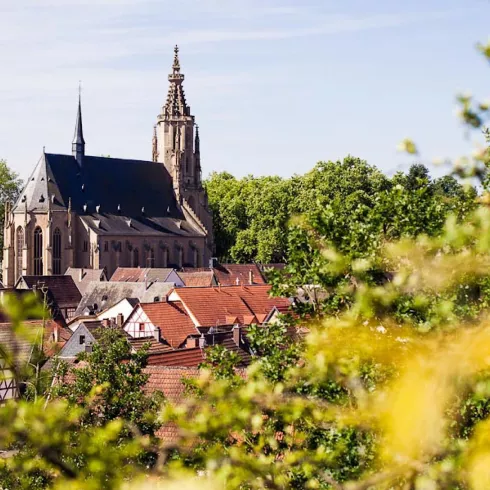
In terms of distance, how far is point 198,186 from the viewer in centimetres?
10094

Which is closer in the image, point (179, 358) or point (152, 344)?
point (179, 358)

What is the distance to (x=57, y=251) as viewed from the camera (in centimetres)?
8775

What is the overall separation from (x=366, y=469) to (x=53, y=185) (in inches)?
3326

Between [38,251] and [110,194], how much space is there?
9863 millimetres

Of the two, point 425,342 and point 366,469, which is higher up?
point 425,342

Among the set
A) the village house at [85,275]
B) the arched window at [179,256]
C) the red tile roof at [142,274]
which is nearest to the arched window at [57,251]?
the village house at [85,275]

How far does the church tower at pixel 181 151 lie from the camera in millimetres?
100125

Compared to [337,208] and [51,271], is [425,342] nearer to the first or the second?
[337,208]

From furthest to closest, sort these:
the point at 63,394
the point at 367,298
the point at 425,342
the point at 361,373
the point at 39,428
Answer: the point at 63,394 < the point at 361,373 < the point at 367,298 < the point at 425,342 < the point at 39,428

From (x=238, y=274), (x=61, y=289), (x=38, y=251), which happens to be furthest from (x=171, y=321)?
(x=38, y=251)

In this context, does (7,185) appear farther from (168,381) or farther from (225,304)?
(168,381)

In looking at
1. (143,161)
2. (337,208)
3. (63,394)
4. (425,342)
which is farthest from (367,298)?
(143,161)

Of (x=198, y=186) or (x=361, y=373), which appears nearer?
(x=361, y=373)

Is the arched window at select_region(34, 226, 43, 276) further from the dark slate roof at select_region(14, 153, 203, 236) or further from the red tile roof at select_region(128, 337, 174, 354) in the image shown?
the red tile roof at select_region(128, 337, 174, 354)
